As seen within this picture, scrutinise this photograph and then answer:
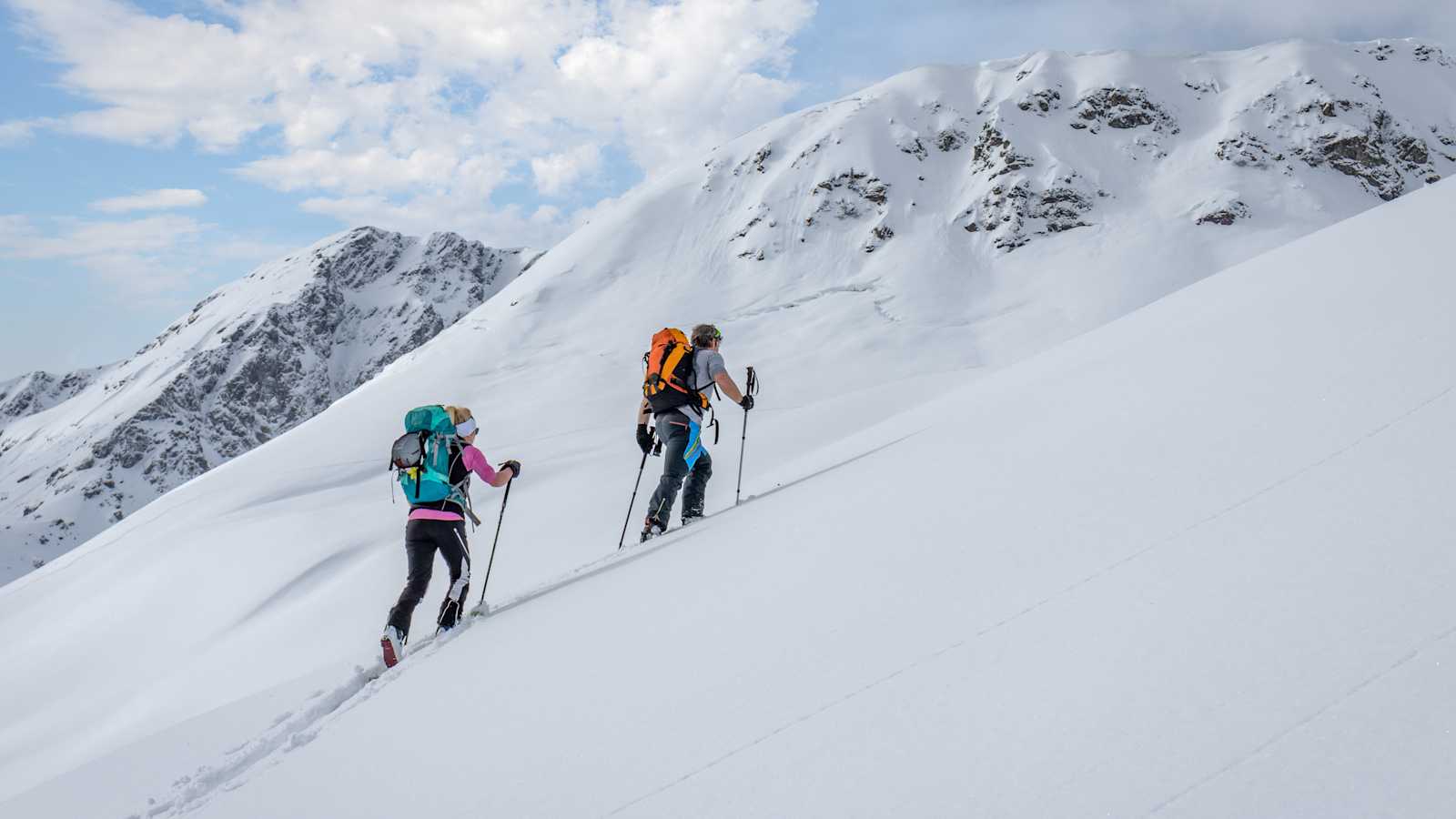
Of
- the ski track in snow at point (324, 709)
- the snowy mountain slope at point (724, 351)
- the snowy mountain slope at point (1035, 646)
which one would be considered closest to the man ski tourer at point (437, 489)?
the ski track in snow at point (324, 709)

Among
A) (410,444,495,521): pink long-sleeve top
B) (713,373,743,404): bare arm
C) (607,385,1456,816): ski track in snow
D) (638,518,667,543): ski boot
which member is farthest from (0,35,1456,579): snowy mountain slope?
(607,385,1456,816): ski track in snow

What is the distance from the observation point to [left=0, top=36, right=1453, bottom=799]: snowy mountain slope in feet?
33.6

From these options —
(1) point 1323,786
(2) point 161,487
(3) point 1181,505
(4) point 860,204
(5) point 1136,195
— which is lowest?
(1) point 1323,786

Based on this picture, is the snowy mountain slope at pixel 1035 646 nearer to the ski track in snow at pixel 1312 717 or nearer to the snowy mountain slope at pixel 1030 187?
the ski track in snow at pixel 1312 717

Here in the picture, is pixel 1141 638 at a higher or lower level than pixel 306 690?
lower

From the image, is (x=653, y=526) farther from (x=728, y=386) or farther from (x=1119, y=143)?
(x=1119, y=143)

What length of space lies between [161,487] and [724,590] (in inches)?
8382

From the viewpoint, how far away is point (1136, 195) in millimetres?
58688

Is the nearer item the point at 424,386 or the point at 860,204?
the point at 424,386

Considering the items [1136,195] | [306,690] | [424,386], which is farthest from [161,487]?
[306,690]

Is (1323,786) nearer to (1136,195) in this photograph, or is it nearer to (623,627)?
(623,627)

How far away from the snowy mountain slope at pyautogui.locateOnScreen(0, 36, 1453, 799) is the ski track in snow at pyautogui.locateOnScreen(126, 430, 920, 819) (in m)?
0.52

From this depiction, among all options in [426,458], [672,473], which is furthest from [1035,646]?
[672,473]

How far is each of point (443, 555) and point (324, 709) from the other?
1.57m
